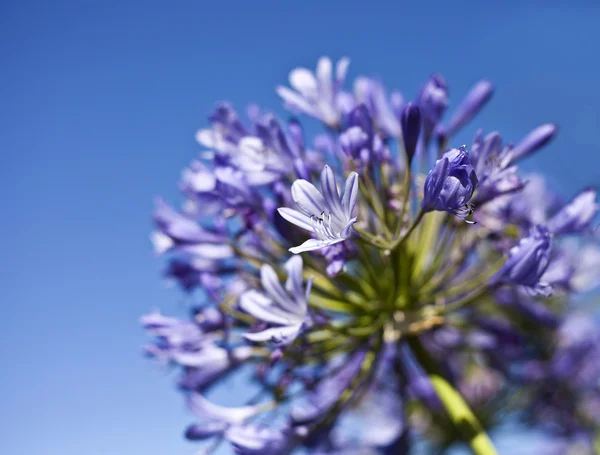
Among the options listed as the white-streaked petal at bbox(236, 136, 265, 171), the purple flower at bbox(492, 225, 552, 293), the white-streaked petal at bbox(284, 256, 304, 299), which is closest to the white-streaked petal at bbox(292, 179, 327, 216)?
the white-streaked petal at bbox(284, 256, 304, 299)

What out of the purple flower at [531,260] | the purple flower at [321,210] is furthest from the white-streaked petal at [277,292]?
the purple flower at [531,260]

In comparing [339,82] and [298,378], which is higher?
[339,82]

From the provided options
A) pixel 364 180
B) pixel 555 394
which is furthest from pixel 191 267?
pixel 555 394

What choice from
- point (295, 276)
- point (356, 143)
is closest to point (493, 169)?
point (356, 143)

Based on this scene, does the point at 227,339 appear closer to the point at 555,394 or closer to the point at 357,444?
the point at 357,444

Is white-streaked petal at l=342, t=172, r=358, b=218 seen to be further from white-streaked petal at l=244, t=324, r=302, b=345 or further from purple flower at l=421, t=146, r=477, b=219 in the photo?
white-streaked petal at l=244, t=324, r=302, b=345

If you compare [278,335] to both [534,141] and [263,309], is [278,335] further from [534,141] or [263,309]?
[534,141]

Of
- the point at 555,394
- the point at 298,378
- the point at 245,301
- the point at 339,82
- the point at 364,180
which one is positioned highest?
the point at 339,82

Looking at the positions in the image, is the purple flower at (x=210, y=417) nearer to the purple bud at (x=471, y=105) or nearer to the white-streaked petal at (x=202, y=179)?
the white-streaked petal at (x=202, y=179)
